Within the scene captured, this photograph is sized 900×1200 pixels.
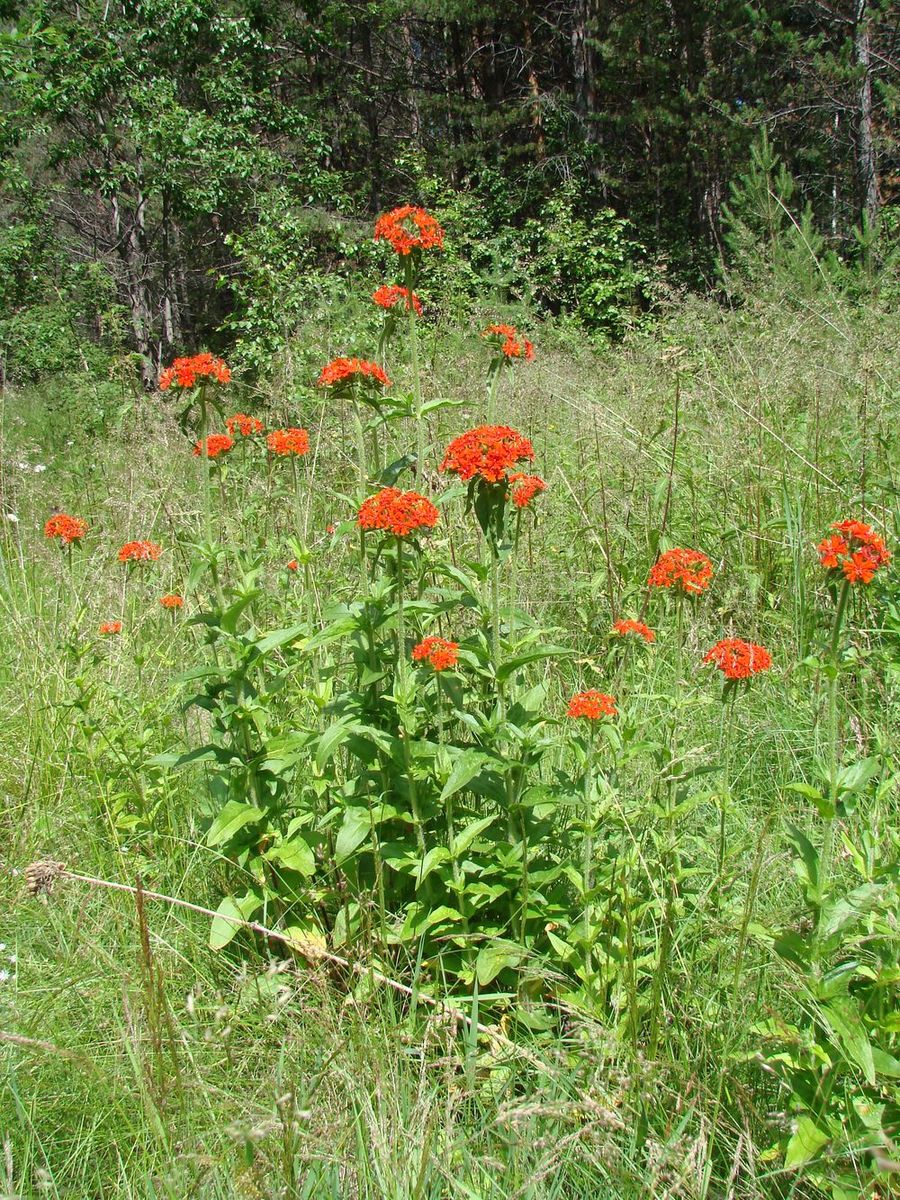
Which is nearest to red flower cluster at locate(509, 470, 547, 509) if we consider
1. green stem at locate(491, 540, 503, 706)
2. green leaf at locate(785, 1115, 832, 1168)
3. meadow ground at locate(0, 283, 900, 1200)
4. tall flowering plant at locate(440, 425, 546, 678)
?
tall flowering plant at locate(440, 425, 546, 678)

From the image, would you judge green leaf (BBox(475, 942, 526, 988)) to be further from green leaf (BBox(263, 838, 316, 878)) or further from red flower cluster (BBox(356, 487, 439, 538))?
red flower cluster (BBox(356, 487, 439, 538))

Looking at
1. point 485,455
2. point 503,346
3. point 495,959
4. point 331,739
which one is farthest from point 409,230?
point 495,959

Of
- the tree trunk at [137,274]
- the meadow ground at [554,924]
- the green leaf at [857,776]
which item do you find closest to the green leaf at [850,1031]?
the meadow ground at [554,924]

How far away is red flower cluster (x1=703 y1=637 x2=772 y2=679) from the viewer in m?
1.60

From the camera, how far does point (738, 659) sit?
162cm

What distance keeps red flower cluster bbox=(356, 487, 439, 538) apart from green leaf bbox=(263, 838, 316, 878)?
722mm

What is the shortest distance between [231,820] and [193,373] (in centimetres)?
104

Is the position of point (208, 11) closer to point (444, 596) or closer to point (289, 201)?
point (289, 201)

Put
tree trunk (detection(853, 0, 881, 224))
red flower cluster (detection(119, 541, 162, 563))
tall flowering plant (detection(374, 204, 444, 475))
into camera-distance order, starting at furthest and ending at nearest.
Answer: tree trunk (detection(853, 0, 881, 224)) → red flower cluster (detection(119, 541, 162, 563)) → tall flowering plant (detection(374, 204, 444, 475))

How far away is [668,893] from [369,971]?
1.86 feet

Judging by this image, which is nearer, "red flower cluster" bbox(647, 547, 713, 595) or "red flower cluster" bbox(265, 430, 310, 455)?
"red flower cluster" bbox(647, 547, 713, 595)

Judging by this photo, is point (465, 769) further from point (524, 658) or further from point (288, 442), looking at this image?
point (288, 442)

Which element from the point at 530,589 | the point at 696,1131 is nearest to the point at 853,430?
the point at 530,589

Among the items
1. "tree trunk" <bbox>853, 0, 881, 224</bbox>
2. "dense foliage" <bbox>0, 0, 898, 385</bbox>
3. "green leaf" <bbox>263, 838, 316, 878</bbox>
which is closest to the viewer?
"green leaf" <bbox>263, 838, 316, 878</bbox>
